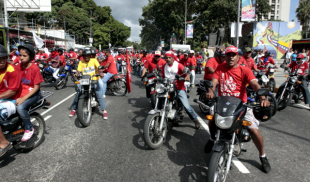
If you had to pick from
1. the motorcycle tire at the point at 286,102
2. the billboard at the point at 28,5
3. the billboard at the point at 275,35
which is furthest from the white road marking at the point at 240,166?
the billboard at the point at 28,5

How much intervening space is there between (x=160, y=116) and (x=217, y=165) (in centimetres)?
171

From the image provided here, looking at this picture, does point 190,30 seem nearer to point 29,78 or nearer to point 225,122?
point 29,78

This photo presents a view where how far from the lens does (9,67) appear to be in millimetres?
3721

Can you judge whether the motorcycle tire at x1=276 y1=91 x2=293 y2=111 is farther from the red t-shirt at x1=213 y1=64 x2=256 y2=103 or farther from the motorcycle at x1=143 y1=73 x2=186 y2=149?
the red t-shirt at x1=213 y1=64 x2=256 y2=103

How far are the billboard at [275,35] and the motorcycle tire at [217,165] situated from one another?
1304 inches

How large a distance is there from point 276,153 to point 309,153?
1.93 feet

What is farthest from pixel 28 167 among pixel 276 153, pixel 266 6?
pixel 266 6

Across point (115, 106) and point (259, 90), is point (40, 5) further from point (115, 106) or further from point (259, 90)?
point (259, 90)

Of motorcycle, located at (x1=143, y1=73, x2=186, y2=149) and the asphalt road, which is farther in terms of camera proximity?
motorcycle, located at (x1=143, y1=73, x2=186, y2=149)

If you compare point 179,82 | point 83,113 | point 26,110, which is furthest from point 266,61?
point 26,110

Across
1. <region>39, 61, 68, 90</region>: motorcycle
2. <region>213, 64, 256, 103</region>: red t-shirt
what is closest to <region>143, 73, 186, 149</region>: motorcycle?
<region>213, 64, 256, 103</region>: red t-shirt

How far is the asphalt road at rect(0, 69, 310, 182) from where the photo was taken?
127 inches

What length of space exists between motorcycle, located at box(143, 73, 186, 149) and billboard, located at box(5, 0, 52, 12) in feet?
106

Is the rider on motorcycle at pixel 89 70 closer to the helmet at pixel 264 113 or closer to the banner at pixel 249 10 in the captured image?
the helmet at pixel 264 113
